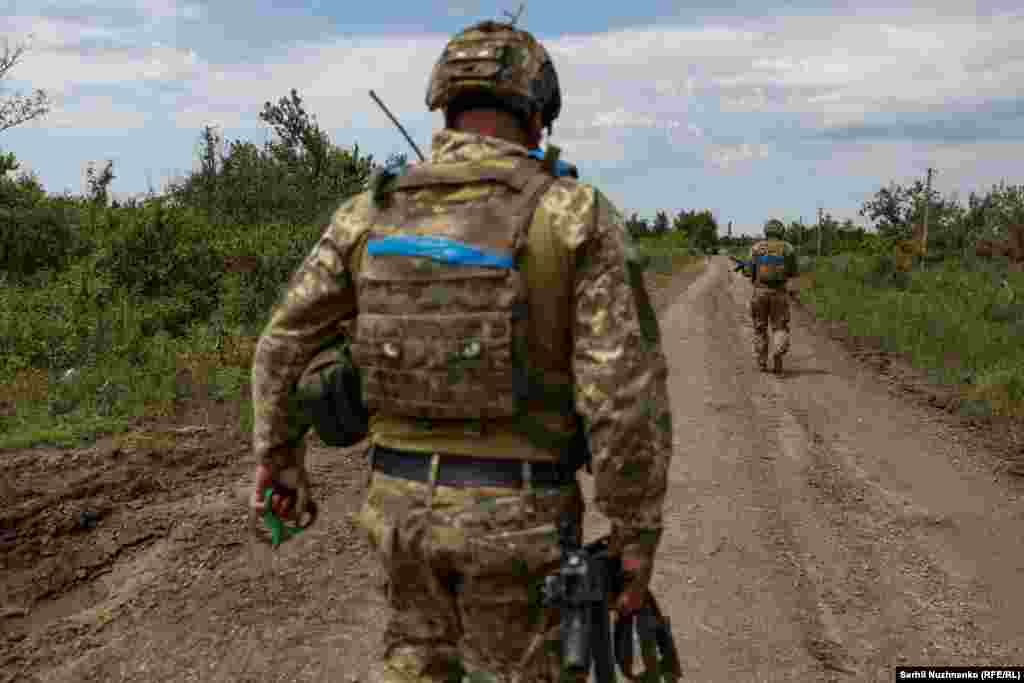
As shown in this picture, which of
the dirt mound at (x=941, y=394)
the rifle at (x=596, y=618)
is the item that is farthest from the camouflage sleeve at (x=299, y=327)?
the dirt mound at (x=941, y=394)

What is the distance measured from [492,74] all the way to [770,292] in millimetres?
10579

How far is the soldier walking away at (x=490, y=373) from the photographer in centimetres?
226

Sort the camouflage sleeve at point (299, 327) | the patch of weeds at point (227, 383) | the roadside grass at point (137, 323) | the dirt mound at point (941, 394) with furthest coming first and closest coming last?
the patch of weeds at point (227, 383)
the roadside grass at point (137, 323)
the dirt mound at point (941, 394)
the camouflage sleeve at point (299, 327)

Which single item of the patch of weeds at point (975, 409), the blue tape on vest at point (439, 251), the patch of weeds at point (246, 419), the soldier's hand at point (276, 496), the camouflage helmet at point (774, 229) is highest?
the camouflage helmet at point (774, 229)

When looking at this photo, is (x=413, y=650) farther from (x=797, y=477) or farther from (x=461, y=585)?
(x=797, y=477)

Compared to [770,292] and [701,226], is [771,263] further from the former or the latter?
[701,226]

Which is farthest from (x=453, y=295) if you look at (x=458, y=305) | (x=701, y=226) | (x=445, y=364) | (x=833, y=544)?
(x=701, y=226)

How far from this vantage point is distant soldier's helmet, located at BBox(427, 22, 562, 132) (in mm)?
2359

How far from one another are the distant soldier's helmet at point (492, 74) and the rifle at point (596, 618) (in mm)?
1057

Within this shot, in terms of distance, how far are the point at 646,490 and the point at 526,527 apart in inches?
11.9

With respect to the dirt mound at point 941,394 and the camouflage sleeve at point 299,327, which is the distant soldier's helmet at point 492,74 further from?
the dirt mound at point 941,394

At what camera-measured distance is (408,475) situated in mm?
2414

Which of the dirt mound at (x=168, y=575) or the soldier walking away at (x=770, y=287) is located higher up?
the soldier walking away at (x=770, y=287)

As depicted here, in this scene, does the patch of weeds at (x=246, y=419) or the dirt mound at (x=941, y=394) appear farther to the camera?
the dirt mound at (x=941, y=394)
